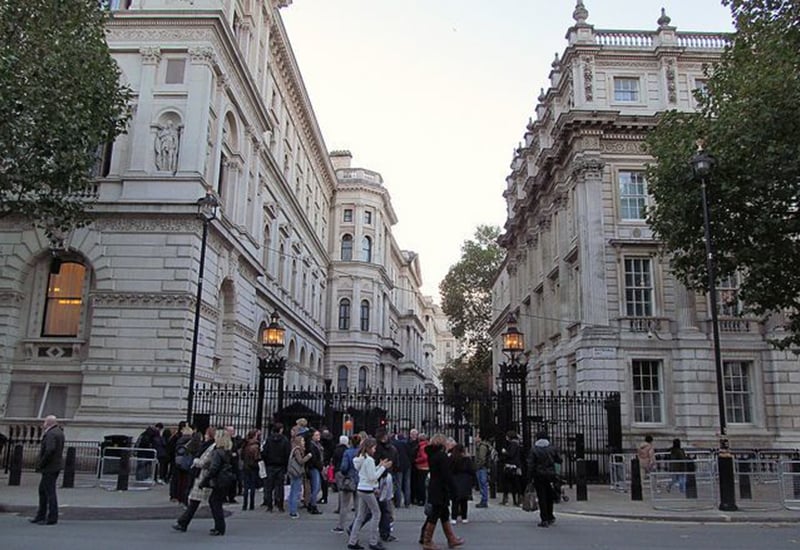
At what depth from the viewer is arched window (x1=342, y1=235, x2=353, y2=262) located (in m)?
64.9

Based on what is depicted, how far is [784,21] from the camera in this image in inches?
730

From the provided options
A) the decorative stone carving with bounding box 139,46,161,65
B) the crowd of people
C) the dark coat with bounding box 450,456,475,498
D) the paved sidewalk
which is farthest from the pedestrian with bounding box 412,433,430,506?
the decorative stone carving with bounding box 139,46,161,65

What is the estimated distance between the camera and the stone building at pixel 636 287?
1058 inches

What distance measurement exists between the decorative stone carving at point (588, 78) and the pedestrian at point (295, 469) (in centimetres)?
2190

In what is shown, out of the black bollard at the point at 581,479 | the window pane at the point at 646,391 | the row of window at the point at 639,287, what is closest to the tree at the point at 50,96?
the black bollard at the point at 581,479

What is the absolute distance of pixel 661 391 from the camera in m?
27.5

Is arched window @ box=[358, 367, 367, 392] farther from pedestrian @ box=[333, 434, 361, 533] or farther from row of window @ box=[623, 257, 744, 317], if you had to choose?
pedestrian @ box=[333, 434, 361, 533]

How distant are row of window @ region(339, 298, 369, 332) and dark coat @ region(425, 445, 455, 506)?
173ft

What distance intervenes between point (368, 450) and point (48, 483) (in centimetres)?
546

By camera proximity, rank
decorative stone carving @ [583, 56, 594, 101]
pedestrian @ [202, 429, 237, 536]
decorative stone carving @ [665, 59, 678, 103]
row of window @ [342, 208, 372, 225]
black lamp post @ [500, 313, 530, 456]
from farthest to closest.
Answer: row of window @ [342, 208, 372, 225], decorative stone carving @ [583, 56, 594, 101], decorative stone carving @ [665, 59, 678, 103], black lamp post @ [500, 313, 530, 456], pedestrian @ [202, 429, 237, 536]

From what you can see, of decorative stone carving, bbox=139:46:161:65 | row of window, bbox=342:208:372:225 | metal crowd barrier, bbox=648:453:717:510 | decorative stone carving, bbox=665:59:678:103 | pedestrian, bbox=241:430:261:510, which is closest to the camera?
pedestrian, bbox=241:430:261:510

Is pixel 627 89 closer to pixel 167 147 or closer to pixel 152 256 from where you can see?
pixel 167 147

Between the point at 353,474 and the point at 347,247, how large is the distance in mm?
53526

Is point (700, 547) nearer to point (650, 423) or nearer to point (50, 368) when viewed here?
point (650, 423)
